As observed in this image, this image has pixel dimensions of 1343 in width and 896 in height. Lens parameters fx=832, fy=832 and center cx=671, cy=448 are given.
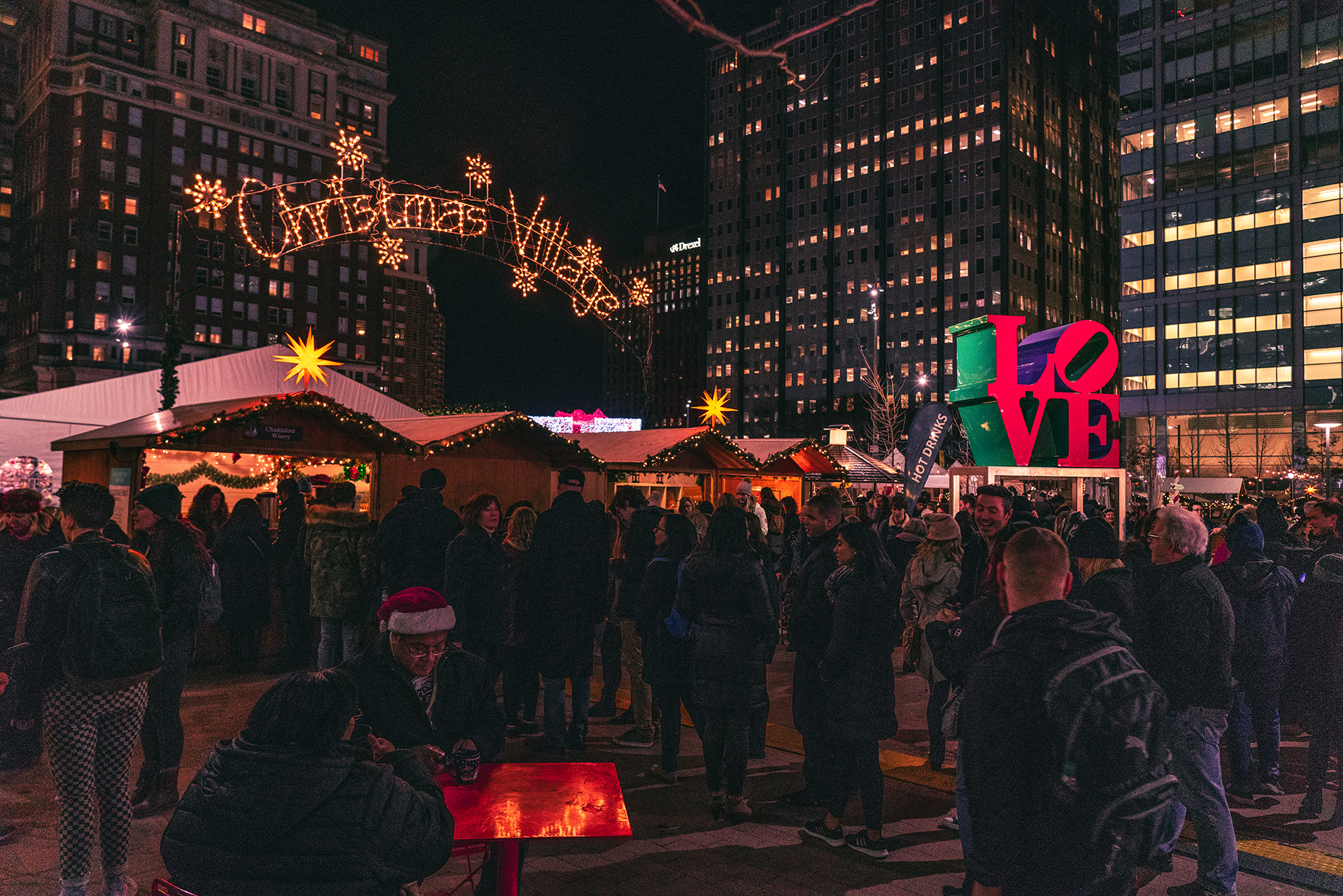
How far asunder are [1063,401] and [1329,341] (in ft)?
170

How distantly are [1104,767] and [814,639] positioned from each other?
9.05 feet

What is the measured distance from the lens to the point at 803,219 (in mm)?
99312

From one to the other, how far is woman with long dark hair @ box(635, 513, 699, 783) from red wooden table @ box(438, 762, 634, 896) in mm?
2268

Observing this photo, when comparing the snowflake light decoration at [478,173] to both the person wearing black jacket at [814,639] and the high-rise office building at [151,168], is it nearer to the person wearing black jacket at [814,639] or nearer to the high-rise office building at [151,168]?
the person wearing black jacket at [814,639]

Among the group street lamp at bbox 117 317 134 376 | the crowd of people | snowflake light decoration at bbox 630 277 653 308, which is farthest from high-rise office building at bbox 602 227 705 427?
the crowd of people

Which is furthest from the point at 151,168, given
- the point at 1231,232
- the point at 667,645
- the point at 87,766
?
the point at 87,766

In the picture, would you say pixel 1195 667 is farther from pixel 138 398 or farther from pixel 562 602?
pixel 138 398

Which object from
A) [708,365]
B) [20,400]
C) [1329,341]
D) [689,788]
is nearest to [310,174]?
[708,365]

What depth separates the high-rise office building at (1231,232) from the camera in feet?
165

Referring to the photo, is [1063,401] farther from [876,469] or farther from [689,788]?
[876,469]

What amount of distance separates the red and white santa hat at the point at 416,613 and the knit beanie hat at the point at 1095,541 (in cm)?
319

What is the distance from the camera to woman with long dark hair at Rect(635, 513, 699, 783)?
18.1 ft

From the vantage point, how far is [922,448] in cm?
1077

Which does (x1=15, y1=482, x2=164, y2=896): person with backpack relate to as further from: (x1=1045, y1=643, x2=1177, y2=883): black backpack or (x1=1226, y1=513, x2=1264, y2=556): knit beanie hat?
(x1=1226, y1=513, x2=1264, y2=556): knit beanie hat
